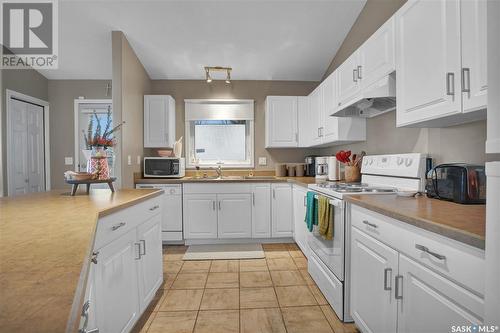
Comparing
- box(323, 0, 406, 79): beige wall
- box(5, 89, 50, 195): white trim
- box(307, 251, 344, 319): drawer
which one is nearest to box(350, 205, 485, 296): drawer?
box(307, 251, 344, 319): drawer

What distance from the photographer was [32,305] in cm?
41

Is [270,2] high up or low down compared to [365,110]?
up

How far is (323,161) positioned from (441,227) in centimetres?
253

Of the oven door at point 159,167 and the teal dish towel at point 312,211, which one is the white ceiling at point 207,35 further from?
the teal dish towel at point 312,211

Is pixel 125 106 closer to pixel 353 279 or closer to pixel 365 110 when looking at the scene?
pixel 365 110

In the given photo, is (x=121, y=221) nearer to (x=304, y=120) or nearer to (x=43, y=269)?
(x=43, y=269)

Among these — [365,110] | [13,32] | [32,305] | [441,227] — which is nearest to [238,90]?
[365,110]

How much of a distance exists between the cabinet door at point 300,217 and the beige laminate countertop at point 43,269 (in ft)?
7.22

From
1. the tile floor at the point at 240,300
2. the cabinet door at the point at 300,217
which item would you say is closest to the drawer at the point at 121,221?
the tile floor at the point at 240,300

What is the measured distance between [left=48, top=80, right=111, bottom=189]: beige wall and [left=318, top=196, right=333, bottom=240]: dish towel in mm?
3909

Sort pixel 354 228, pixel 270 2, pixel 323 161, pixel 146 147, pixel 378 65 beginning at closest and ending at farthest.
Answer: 1. pixel 354 228
2. pixel 378 65
3. pixel 270 2
4. pixel 323 161
5. pixel 146 147

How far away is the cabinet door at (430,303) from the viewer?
0.86m

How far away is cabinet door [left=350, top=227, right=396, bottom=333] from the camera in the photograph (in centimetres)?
127

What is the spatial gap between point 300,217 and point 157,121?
7.77 feet
